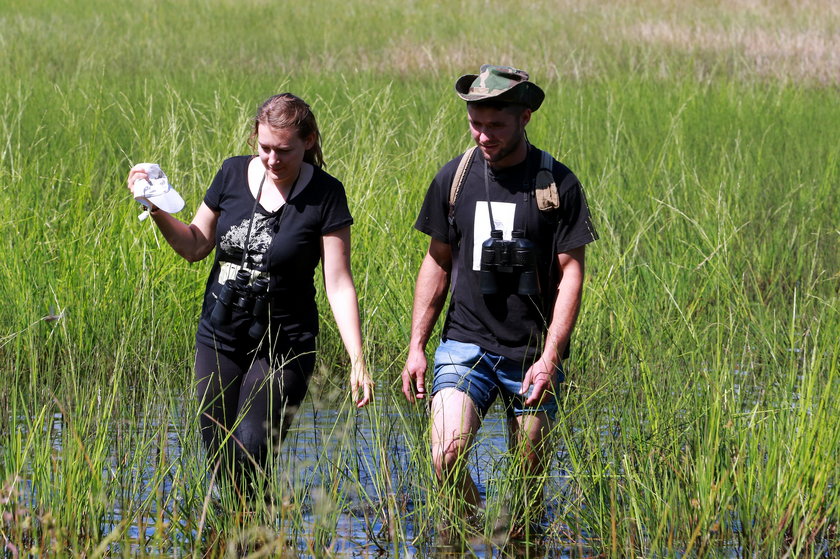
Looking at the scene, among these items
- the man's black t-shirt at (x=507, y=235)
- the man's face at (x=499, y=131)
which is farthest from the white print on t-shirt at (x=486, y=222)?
the man's face at (x=499, y=131)

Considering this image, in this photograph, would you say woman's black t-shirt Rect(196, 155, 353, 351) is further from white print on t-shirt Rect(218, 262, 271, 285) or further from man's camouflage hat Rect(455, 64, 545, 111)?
man's camouflage hat Rect(455, 64, 545, 111)

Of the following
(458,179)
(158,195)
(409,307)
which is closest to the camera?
(158,195)

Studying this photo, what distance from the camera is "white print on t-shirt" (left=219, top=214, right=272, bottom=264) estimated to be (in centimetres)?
385

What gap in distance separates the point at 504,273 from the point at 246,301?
0.79 meters

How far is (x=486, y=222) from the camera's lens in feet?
12.7

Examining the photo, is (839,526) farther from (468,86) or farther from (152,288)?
(152,288)

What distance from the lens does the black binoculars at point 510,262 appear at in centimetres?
378

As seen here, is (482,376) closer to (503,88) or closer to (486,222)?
(486,222)

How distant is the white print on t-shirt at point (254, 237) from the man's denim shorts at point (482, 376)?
66 cm

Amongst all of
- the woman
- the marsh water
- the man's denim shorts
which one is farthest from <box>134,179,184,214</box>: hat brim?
the man's denim shorts

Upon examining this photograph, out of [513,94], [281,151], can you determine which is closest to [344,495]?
[281,151]

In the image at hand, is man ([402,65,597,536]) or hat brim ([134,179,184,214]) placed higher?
hat brim ([134,179,184,214])

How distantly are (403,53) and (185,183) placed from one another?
8291mm

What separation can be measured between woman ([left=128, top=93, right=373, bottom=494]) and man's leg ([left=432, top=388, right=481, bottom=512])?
0.25m
